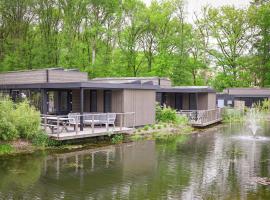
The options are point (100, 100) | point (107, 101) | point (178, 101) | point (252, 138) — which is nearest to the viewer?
point (252, 138)

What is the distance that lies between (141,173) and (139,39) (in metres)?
34.4

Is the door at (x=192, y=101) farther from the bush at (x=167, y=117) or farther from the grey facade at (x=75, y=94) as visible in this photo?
the grey facade at (x=75, y=94)

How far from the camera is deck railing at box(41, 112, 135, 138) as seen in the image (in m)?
19.5

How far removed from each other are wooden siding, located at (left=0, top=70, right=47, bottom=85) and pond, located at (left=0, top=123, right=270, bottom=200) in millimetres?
8251

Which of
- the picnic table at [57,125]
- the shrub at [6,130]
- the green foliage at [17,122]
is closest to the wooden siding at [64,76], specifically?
the picnic table at [57,125]

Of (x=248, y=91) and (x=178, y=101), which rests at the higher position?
(x=248, y=91)

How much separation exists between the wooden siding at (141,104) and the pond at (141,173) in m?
4.42

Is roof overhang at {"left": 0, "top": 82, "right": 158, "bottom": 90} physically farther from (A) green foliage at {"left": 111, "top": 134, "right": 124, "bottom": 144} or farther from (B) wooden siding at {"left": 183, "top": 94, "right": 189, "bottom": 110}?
(B) wooden siding at {"left": 183, "top": 94, "right": 189, "bottom": 110}

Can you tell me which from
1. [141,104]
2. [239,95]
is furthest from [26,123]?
[239,95]

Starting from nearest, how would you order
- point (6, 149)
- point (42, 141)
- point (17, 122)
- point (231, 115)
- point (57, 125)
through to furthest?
point (6, 149) → point (17, 122) → point (57, 125) → point (42, 141) → point (231, 115)

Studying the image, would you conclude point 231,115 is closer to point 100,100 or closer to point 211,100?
point 211,100

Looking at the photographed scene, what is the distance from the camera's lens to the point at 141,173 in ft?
43.5

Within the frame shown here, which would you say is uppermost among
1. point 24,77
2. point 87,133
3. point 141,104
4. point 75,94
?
point 24,77

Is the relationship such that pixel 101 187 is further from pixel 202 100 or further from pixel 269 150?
pixel 202 100
